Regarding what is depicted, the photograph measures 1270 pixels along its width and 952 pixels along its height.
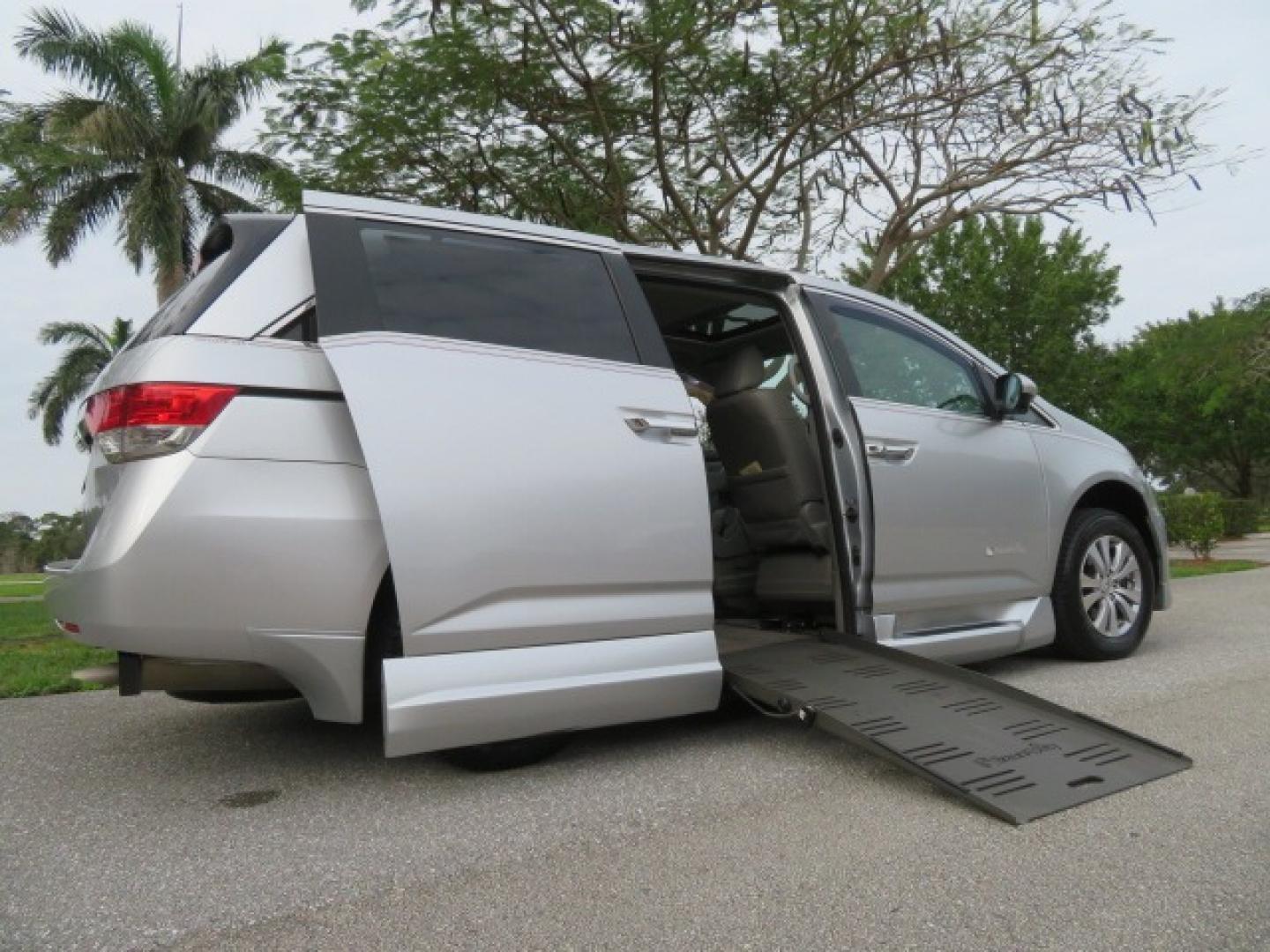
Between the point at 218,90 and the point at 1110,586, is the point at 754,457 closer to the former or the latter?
the point at 1110,586

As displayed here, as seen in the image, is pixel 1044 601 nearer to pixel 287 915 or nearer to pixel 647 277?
pixel 647 277

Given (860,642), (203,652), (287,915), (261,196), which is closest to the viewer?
(287,915)

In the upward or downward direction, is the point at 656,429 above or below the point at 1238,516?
above

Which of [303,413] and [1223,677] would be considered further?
[1223,677]

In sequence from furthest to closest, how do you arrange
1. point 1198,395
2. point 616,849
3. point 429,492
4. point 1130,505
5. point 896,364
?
1. point 1198,395
2. point 1130,505
3. point 896,364
4. point 429,492
5. point 616,849

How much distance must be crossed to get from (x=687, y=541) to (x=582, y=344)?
78 centimetres

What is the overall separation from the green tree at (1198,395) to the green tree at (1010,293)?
8.43 feet

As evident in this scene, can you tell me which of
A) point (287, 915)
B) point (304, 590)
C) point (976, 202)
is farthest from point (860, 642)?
point (976, 202)

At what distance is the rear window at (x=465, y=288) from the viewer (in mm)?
3156

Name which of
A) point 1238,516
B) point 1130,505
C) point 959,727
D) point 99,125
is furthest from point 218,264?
point 1238,516

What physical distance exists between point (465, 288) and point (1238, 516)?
28.3 m

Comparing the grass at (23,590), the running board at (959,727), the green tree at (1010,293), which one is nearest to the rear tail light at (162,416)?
the running board at (959,727)

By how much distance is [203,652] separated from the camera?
9.60 ft

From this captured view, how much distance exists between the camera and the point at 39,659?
6.95 m
